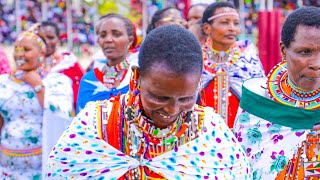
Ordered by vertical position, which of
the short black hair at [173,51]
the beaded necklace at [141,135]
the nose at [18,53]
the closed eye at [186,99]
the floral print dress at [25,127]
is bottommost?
the floral print dress at [25,127]

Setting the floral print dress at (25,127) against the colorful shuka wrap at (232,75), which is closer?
the floral print dress at (25,127)

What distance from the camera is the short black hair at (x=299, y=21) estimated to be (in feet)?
12.8

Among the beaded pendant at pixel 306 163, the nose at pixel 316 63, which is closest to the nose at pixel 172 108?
the nose at pixel 316 63

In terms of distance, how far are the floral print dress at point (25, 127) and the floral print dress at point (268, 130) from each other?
2414 millimetres

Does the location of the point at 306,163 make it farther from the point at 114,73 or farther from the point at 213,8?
the point at 213,8

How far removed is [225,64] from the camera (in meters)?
6.72

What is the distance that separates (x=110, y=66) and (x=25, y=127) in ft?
3.31

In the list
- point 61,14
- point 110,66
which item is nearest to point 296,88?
point 110,66

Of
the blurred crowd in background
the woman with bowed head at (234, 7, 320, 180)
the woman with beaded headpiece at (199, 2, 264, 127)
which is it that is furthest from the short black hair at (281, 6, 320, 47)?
the blurred crowd in background

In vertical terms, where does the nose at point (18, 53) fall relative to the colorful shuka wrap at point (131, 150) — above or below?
above

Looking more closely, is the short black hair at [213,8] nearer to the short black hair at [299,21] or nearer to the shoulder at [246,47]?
the shoulder at [246,47]

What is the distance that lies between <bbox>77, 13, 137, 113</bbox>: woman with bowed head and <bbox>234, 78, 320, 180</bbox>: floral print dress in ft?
6.70

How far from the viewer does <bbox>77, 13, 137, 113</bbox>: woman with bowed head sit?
20.2ft

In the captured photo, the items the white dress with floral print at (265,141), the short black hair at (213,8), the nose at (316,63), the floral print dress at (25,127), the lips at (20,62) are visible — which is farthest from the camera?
the short black hair at (213,8)
